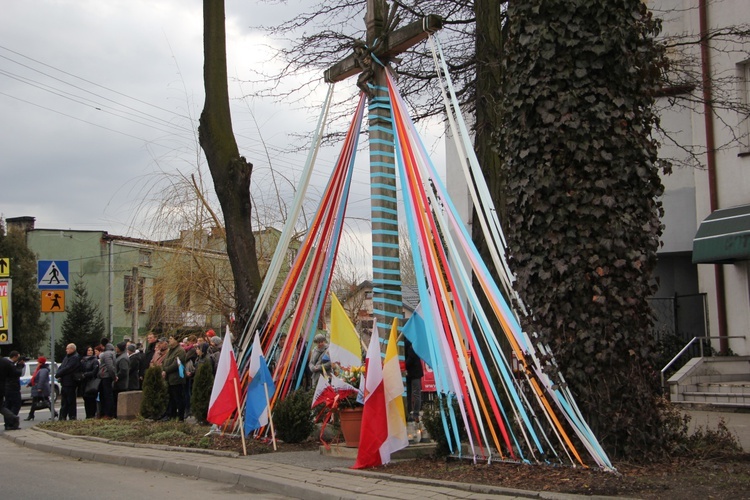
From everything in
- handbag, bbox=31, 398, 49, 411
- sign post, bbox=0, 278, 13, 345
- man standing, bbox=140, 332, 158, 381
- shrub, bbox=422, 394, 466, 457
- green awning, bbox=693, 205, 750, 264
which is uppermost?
green awning, bbox=693, 205, 750, 264

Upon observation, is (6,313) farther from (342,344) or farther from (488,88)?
(488,88)

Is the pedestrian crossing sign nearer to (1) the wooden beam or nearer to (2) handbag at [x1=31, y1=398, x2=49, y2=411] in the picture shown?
(2) handbag at [x1=31, y1=398, x2=49, y2=411]

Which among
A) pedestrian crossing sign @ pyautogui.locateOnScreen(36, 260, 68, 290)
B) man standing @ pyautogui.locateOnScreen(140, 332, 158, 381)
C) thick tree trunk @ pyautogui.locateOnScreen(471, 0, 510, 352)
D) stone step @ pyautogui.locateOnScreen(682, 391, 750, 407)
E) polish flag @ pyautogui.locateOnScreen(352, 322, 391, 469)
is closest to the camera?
polish flag @ pyautogui.locateOnScreen(352, 322, 391, 469)

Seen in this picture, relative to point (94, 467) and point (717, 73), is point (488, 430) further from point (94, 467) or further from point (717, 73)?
point (717, 73)

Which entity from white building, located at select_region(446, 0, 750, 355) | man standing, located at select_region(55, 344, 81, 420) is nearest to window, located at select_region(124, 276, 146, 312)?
man standing, located at select_region(55, 344, 81, 420)

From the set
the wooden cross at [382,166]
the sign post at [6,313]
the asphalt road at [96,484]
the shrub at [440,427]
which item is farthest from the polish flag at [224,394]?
the sign post at [6,313]

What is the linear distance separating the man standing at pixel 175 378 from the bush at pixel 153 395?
0.16 metres

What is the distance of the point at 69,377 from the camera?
17641mm

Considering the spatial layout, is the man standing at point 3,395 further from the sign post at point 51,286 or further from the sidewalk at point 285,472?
the sidewalk at point 285,472

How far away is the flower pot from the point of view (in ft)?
34.5

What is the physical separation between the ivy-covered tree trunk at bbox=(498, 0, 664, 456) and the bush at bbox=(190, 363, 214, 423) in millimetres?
7479

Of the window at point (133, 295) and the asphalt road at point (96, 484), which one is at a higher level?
the window at point (133, 295)

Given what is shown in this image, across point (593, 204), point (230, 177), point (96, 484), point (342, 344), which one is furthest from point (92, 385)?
point (593, 204)

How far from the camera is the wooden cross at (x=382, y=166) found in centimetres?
1086
